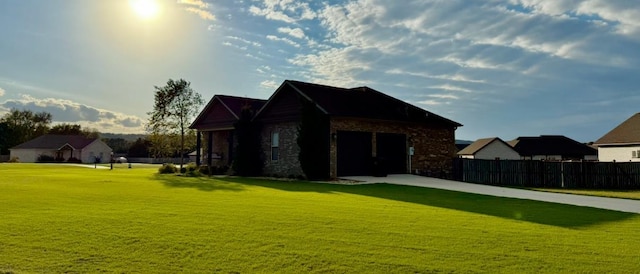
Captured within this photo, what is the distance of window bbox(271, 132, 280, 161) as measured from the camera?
2384cm

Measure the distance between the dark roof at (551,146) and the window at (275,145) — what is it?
38.7 m

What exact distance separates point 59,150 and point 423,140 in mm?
64923

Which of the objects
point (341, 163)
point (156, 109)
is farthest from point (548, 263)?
point (156, 109)

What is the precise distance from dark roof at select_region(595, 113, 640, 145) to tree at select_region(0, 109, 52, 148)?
92222 mm

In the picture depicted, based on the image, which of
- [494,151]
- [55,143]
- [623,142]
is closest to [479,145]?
[494,151]

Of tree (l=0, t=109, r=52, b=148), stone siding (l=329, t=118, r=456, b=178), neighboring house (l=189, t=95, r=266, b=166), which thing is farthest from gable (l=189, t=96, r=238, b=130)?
tree (l=0, t=109, r=52, b=148)

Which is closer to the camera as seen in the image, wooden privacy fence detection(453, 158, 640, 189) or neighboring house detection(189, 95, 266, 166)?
wooden privacy fence detection(453, 158, 640, 189)

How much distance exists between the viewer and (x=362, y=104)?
2391 cm

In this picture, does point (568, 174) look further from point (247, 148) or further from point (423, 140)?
point (247, 148)

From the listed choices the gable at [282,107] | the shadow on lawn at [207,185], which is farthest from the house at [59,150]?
the shadow on lawn at [207,185]

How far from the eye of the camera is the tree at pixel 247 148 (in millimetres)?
24453

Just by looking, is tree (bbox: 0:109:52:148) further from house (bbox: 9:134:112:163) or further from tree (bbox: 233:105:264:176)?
tree (bbox: 233:105:264:176)

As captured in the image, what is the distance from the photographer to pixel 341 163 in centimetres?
2189

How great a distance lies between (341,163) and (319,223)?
14.2m
